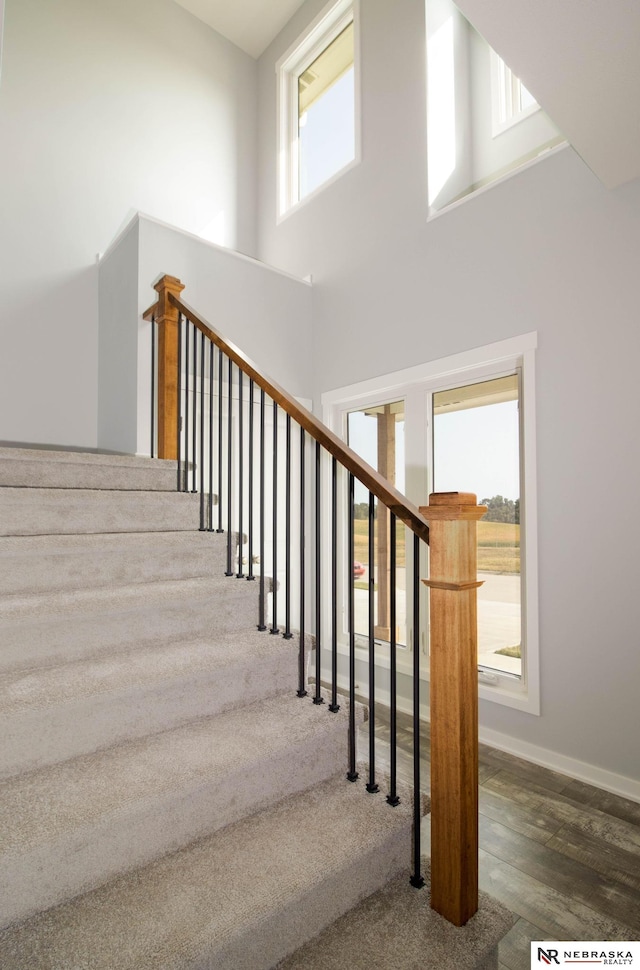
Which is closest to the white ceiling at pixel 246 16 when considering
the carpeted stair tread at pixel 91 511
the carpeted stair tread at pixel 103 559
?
→ the carpeted stair tread at pixel 91 511

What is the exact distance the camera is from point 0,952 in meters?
1.08

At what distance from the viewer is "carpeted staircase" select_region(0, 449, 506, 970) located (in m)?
1.17

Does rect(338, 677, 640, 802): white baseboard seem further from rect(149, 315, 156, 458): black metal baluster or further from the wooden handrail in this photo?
rect(149, 315, 156, 458): black metal baluster

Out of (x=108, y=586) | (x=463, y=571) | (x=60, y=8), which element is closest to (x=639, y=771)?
(x=463, y=571)

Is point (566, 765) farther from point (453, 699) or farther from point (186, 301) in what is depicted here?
point (186, 301)

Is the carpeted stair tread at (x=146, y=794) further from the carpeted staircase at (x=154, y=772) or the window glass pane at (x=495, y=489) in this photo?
the window glass pane at (x=495, y=489)

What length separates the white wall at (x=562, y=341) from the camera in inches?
99.7

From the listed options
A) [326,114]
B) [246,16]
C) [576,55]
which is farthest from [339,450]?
[246,16]

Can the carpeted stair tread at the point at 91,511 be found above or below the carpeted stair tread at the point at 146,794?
above

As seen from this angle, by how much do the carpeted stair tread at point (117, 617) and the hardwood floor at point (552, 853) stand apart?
2.93 feet

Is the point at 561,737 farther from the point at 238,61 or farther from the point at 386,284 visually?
the point at 238,61

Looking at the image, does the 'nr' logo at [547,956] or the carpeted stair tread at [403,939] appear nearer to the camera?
the carpeted stair tread at [403,939]

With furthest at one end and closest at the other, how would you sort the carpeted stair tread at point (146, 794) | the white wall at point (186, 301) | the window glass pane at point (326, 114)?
1. the window glass pane at point (326, 114)
2. the white wall at point (186, 301)
3. the carpeted stair tread at point (146, 794)

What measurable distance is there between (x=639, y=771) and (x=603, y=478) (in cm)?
133
